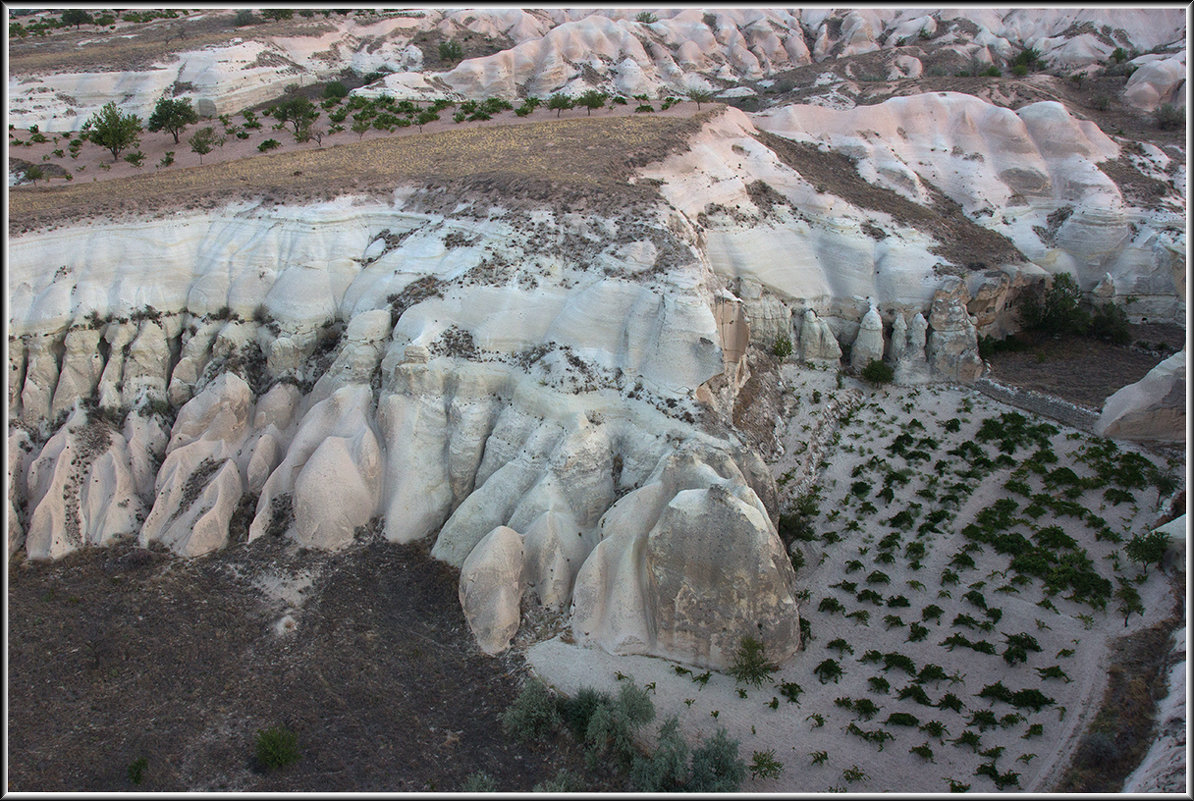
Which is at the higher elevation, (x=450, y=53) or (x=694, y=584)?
(x=450, y=53)

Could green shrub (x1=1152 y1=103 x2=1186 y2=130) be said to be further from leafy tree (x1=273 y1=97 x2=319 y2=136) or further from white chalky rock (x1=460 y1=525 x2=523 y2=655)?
white chalky rock (x1=460 y1=525 x2=523 y2=655)

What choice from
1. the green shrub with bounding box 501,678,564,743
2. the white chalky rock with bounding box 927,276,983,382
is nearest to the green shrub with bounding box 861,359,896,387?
the white chalky rock with bounding box 927,276,983,382

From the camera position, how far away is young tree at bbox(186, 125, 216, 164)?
36250 millimetres

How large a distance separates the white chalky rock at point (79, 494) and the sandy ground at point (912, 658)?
47.0 ft

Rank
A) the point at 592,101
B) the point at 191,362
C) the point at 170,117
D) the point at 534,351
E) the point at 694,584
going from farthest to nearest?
the point at 592,101 < the point at 170,117 < the point at 191,362 < the point at 534,351 < the point at 694,584

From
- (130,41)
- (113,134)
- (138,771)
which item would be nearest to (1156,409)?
(138,771)

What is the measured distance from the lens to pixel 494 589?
18875mm

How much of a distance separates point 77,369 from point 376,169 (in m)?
13.7

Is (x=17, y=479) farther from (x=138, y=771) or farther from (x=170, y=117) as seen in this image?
(x=170, y=117)

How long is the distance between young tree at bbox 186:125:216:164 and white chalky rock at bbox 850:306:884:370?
32.2 meters

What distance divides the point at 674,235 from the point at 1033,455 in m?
15.1

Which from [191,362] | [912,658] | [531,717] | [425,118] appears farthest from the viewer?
[425,118]

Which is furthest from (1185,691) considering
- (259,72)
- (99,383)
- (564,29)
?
(564,29)

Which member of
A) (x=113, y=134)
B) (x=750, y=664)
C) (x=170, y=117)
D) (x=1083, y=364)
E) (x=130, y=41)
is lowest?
(x=1083, y=364)
